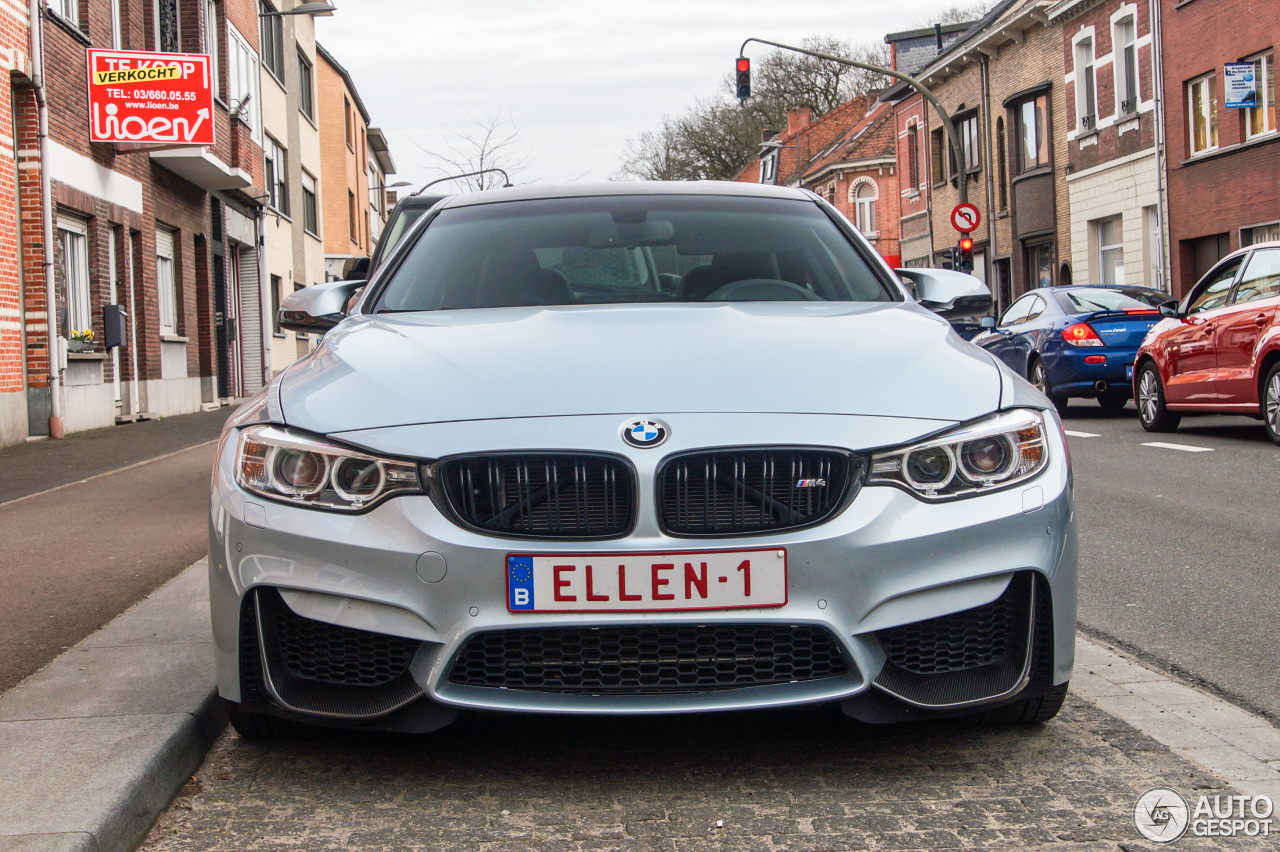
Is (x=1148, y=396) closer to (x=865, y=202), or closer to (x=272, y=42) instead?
(x=272, y=42)

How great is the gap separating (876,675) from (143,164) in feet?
65.4

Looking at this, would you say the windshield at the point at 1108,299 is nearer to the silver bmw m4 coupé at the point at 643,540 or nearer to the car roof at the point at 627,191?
the car roof at the point at 627,191

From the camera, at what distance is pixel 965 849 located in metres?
2.74

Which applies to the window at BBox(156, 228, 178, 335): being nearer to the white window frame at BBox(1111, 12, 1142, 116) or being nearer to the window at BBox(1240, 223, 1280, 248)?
the window at BBox(1240, 223, 1280, 248)

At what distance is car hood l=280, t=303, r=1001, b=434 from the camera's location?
3121mm

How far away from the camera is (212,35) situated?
84.6 feet

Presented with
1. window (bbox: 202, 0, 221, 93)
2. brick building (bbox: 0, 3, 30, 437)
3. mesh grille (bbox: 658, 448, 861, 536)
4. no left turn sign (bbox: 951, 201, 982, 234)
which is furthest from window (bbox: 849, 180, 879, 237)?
mesh grille (bbox: 658, 448, 861, 536)

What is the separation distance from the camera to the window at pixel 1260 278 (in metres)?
11.7

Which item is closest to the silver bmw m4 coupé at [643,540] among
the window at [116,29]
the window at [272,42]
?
the window at [116,29]

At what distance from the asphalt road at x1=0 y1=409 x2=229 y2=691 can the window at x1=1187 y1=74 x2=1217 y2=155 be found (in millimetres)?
18835

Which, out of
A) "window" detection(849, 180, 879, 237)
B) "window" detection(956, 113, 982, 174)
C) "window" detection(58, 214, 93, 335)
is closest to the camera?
"window" detection(58, 214, 93, 335)

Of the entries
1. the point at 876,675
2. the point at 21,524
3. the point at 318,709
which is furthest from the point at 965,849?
the point at 21,524

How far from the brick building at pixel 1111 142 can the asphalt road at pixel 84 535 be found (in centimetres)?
1993

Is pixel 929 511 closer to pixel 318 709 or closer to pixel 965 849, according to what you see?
pixel 965 849
